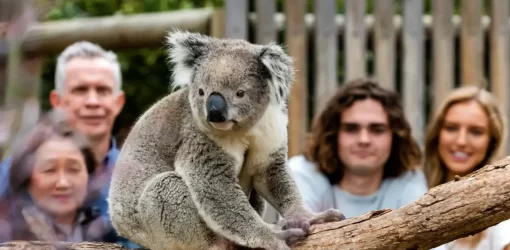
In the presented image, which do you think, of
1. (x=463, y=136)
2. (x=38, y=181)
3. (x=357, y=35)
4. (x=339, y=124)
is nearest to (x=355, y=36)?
(x=357, y=35)

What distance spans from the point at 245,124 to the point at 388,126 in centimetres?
141

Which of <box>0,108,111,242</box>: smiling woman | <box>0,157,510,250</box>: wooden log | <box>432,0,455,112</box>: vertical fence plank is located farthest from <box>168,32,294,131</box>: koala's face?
<box>432,0,455,112</box>: vertical fence plank

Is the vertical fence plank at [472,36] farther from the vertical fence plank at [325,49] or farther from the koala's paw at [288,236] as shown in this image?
the koala's paw at [288,236]

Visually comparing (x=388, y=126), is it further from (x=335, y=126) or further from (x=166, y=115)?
(x=166, y=115)

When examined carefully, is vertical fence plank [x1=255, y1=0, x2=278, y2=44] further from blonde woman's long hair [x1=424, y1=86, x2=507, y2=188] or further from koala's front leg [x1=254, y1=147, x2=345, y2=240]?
koala's front leg [x1=254, y1=147, x2=345, y2=240]

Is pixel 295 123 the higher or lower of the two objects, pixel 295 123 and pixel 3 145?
the lower

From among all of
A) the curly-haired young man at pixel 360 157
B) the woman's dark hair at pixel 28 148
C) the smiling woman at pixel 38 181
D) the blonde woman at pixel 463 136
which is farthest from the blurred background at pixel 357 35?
the woman's dark hair at pixel 28 148

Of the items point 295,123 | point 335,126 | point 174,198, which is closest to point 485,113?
point 335,126

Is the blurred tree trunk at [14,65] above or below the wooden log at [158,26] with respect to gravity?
above

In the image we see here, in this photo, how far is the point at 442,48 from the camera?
16.4 ft

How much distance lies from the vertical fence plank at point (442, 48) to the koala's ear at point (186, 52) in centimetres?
242

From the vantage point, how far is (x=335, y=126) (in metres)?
4.04

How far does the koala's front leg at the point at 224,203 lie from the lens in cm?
264

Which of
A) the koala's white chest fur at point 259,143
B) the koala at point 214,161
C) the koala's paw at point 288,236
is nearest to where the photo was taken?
the koala's paw at point 288,236
